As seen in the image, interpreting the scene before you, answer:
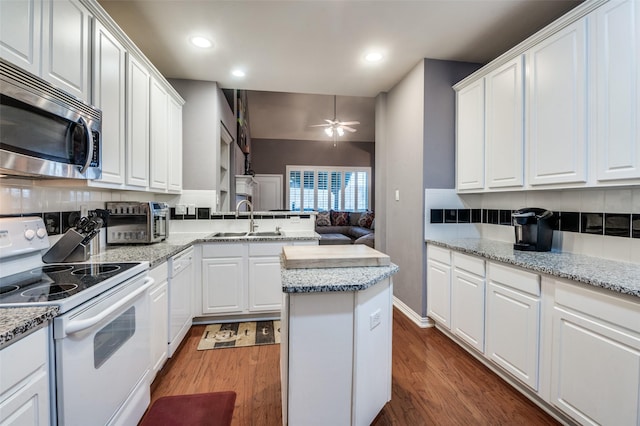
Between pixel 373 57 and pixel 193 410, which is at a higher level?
pixel 373 57

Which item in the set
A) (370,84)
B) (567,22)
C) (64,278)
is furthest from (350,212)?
(64,278)

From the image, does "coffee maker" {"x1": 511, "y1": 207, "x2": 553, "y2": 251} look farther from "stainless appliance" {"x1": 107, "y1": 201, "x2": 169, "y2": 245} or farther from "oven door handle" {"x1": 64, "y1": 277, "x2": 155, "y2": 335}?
"stainless appliance" {"x1": 107, "y1": 201, "x2": 169, "y2": 245}

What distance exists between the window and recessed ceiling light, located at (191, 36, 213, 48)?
537 cm

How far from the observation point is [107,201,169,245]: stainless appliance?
2.19 m

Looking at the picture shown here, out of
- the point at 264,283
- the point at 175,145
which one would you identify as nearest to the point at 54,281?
the point at 264,283

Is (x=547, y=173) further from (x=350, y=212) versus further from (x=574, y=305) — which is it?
(x=350, y=212)

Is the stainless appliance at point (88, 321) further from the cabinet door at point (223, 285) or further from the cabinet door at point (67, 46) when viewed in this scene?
the cabinet door at point (223, 285)

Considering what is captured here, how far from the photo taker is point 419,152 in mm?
2840

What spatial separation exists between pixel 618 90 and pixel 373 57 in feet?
6.03

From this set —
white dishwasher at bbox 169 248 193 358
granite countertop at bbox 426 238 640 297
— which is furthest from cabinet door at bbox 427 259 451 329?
white dishwasher at bbox 169 248 193 358

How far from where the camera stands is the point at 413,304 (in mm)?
2963

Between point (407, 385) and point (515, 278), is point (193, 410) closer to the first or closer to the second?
point (407, 385)

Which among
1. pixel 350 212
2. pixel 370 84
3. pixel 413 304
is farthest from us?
pixel 350 212

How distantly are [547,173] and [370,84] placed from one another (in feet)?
6.99
